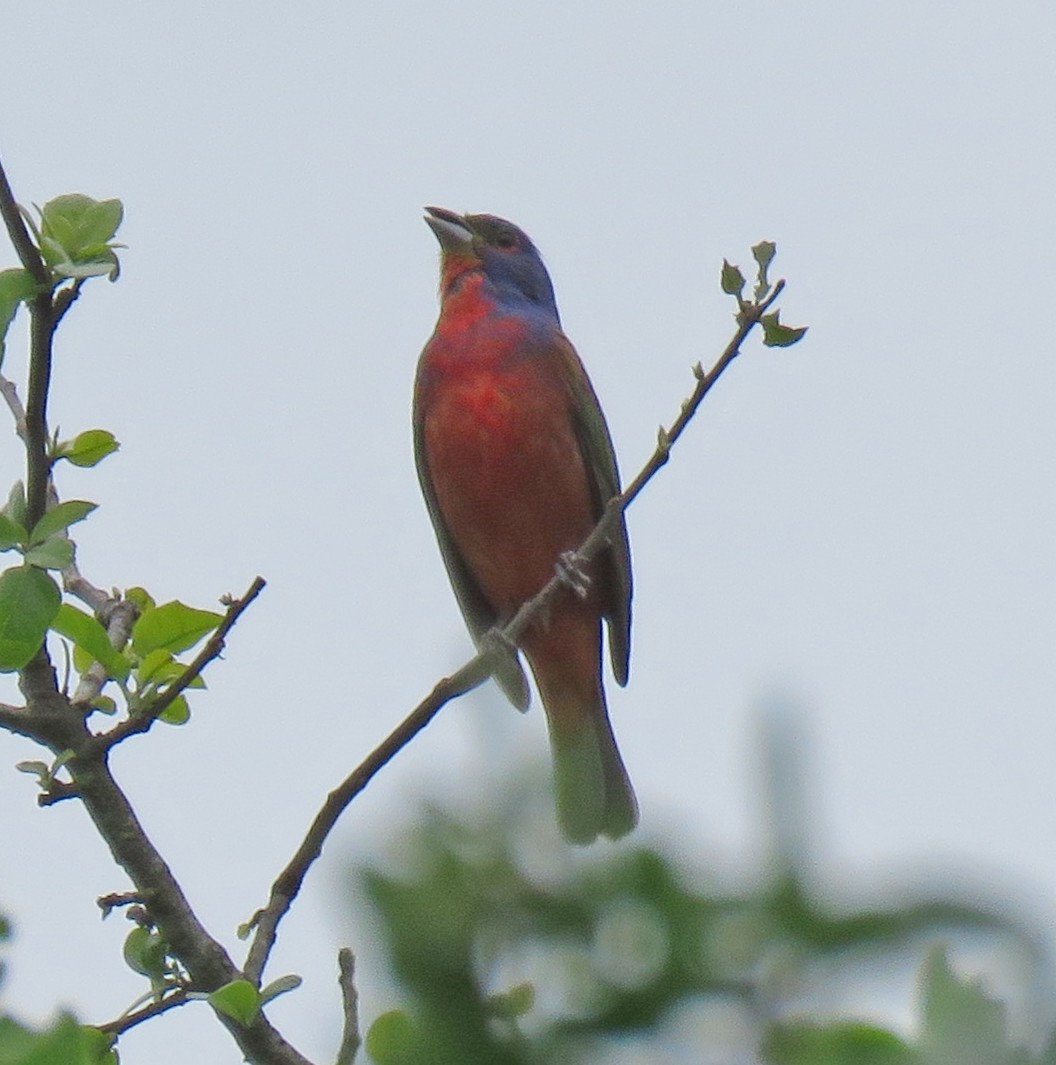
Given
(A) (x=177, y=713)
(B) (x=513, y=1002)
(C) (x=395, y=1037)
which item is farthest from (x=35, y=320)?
(B) (x=513, y=1002)

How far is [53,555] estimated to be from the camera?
3205 millimetres

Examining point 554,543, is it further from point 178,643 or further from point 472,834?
point 472,834

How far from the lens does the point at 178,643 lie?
3.64 meters

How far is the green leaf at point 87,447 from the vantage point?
349 centimetres

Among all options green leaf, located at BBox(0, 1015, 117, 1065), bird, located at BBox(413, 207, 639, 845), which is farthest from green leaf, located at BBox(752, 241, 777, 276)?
bird, located at BBox(413, 207, 639, 845)

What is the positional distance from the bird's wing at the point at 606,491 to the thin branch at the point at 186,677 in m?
3.84

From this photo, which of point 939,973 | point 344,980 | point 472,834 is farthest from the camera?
point 344,980

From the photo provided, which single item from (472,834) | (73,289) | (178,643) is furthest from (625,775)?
(472,834)

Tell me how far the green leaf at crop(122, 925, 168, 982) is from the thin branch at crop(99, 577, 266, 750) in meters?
0.38

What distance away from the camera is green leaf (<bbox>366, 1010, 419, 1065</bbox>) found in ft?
3.64

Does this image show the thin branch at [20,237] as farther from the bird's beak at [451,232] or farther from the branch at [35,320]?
the bird's beak at [451,232]

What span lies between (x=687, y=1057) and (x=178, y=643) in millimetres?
2776

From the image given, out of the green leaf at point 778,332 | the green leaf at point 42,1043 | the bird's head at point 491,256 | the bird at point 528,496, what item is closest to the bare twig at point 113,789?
the green leaf at point 778,332

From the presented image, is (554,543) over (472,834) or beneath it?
over
